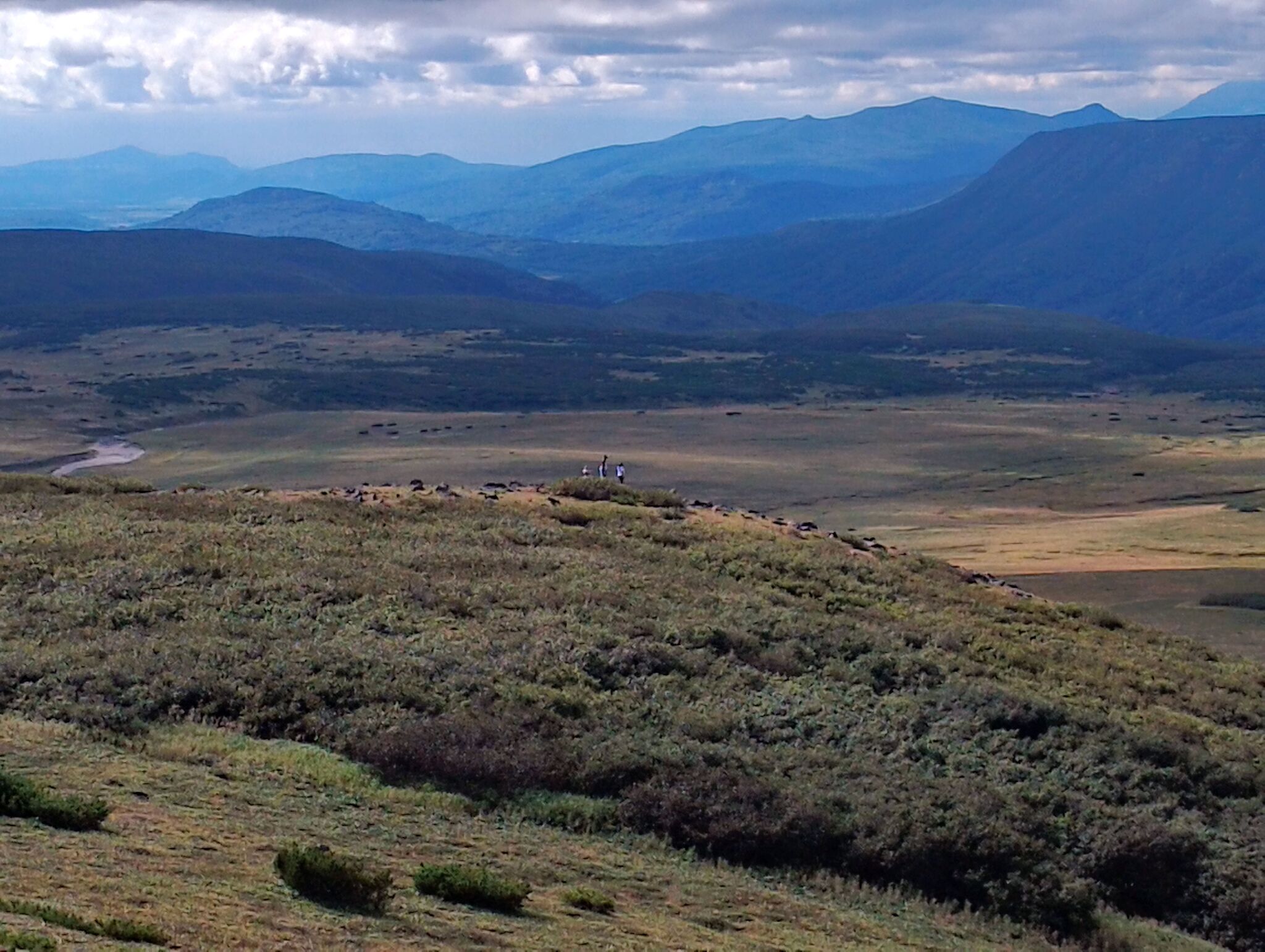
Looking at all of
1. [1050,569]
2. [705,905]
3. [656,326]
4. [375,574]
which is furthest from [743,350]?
[705,905]

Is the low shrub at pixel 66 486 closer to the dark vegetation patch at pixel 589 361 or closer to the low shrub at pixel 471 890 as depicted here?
the low shrub at pixel 471 890

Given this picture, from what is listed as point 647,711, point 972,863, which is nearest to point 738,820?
point 972,863

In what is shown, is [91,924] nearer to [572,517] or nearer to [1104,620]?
[572,517]

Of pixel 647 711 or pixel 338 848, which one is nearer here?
pixel 338 848

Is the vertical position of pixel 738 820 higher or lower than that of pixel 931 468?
higher

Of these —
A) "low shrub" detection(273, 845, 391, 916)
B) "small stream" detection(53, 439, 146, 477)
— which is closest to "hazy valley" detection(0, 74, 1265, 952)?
"low shrub" detection(273, 845, 391, 916)

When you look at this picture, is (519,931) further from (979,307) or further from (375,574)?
(979,307)

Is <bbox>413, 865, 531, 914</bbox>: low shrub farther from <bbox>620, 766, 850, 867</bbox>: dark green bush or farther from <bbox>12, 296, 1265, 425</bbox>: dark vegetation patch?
<bbox>12, 296, 1265, 425</bbox>: dark vegetation patch
